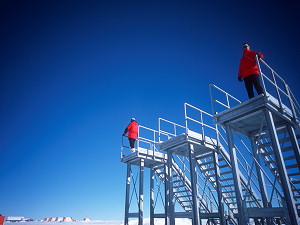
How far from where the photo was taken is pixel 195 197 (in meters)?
8.91

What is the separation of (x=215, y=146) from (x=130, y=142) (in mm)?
5133

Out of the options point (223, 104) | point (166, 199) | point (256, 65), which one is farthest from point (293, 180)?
point (166, 199)

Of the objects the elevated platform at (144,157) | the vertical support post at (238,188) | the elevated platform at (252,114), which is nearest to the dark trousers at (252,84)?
Result: the elevated platform at (252,114)

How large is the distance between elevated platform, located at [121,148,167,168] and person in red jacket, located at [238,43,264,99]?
23.2 feet

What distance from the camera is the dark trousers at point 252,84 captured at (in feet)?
24.8

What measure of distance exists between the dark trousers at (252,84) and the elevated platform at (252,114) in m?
0.52

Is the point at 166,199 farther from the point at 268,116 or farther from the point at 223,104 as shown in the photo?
the point at 268,116

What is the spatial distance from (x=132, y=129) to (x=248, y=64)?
7.59 m

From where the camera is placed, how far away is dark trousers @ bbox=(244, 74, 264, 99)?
7550 mm

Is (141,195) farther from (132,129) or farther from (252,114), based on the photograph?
(252,114)

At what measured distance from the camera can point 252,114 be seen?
7582 millimetres

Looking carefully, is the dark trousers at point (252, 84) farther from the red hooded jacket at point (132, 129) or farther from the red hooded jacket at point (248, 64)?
the red hooded jacket at point (132, 129)

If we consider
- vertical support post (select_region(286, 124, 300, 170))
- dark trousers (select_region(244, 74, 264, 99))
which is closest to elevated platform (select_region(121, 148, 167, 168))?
dark trousers (select_region(244, 74, 264, 99))


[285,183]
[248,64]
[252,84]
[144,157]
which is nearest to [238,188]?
[285,183]
